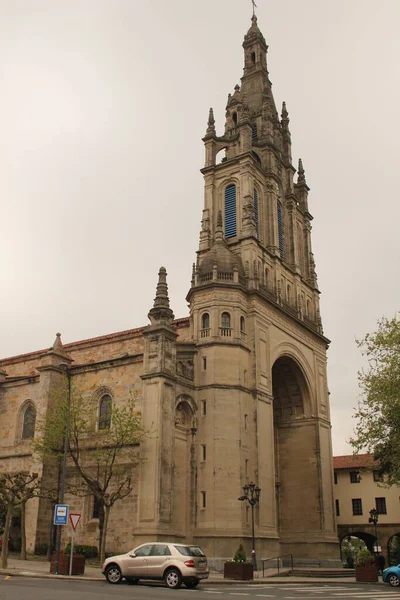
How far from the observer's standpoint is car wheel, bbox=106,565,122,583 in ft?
74.7

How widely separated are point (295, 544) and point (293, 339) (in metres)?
15.0

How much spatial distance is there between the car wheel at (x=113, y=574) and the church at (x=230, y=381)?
1034 cm

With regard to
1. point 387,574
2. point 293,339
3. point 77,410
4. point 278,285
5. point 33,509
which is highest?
point 278,285

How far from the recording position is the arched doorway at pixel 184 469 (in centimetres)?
3656

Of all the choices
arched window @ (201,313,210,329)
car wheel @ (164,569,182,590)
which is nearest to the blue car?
car wheel @ (164,569,182,590)

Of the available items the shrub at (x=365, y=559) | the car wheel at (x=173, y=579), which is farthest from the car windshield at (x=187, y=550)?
the shrub at (x=365, y=559)

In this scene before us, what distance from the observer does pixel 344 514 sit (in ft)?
197

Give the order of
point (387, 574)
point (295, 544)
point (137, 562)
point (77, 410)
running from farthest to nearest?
1. point (295, 544)
2. point (77, 410)
3. point (387, 574)
4. point (137, 562)

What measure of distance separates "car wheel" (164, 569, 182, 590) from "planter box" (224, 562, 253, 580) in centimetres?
754

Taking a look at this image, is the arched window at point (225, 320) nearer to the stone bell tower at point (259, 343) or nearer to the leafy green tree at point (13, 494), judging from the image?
the stone bell tower at point (259, 343)

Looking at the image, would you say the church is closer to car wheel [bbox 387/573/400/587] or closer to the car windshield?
car wheel [bbox 387/573/400/587]

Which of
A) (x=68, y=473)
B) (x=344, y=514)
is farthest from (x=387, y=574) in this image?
(x=344, y=514)

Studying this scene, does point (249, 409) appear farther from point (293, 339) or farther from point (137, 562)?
point (137, 562)

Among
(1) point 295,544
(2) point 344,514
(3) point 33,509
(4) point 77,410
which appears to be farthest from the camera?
(2) point 344,514
